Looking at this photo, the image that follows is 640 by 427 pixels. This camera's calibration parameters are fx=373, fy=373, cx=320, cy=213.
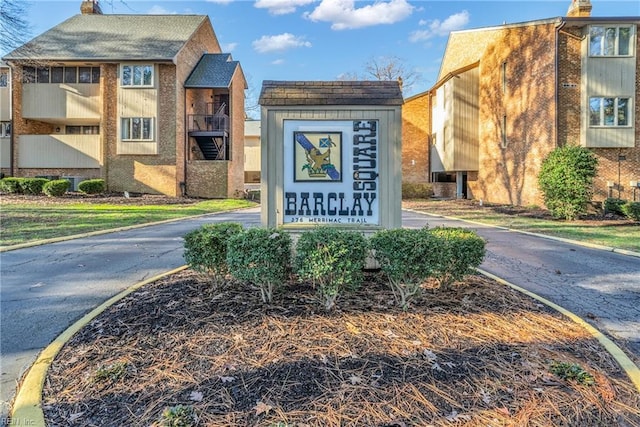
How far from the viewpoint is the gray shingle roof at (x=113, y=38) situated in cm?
2209

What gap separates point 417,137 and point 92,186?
22.5 metres

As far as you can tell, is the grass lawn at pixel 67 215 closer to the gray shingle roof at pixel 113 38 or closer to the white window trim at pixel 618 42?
the gray shingle roof at pixel 113 38

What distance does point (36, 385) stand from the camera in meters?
2.74

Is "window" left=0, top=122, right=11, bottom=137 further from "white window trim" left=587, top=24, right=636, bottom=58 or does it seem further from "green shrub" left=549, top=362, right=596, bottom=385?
"white window trim" left=587, top=24, right=636, bottom=58

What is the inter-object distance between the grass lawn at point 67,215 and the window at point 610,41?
728 inches

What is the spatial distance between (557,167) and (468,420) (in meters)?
14.4

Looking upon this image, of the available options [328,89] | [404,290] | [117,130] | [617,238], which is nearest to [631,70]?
[617,238]

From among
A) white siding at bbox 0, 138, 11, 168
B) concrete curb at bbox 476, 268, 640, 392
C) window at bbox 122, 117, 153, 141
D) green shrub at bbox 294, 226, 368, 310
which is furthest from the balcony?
concrete curb at bbox 476, 268, 640, 392

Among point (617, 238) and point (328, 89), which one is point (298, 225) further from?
point (617, 238)

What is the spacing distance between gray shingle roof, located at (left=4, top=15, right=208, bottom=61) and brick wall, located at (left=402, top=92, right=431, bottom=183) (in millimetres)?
16576

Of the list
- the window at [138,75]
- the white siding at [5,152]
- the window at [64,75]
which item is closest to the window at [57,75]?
the window at [64,75]

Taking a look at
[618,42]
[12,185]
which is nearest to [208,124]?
[12,185]

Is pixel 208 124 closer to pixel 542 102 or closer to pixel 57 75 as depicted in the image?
pixel 57 75

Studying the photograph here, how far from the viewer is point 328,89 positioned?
511 cm
